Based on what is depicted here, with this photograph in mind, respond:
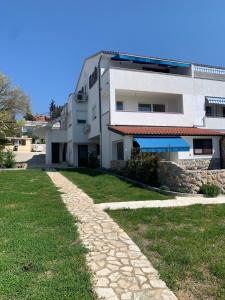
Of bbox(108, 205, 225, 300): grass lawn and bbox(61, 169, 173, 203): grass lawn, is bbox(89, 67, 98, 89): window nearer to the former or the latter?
bbox(61, 169, 173, 203): grass lawn

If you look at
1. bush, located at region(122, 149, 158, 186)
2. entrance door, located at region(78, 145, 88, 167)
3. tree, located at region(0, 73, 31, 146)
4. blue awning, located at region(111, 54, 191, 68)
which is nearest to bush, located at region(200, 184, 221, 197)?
bush, located at region(122, 149, 158, 186)

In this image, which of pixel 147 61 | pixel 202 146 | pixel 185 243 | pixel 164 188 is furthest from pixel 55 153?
pixel 185 243

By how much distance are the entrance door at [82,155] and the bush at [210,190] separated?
1093 inches

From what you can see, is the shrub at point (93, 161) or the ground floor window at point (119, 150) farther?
the shrub at point (93, 161)

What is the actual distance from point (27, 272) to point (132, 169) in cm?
1882

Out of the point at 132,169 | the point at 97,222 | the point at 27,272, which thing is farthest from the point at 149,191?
the point at 27,272

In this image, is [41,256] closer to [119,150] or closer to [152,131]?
[152,131]

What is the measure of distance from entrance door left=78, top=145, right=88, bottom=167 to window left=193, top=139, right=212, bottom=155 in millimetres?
18482

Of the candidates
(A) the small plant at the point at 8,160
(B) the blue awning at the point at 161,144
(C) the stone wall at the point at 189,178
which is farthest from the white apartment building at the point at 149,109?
(A) the small plant at the point at 8,160

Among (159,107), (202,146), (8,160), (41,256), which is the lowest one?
(41,256)

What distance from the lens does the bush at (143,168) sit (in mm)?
22156

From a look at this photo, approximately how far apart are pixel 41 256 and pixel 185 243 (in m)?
4.67

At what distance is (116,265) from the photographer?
24.7ft

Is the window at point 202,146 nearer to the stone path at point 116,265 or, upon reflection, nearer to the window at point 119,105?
the window at point 119,105
